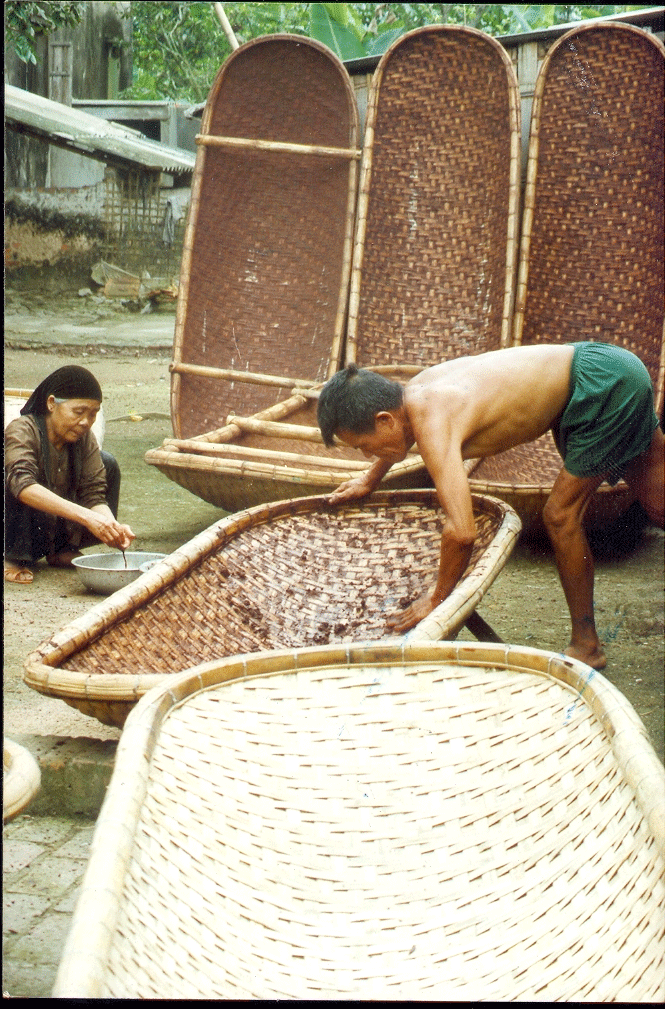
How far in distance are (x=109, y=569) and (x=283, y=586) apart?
0.69 meters

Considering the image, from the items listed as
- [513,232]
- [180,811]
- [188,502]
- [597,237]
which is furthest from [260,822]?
[597,237]

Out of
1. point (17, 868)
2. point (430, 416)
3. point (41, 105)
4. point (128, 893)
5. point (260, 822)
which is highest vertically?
point (41, 105)

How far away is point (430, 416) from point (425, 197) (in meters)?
3.08

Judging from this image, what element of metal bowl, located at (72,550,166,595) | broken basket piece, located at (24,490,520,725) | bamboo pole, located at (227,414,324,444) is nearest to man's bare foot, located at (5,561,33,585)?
metal bowl, located at (72,550,166,595)

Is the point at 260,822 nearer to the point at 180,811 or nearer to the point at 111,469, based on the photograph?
the point at 180,811

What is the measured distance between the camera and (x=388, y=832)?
1877 millimetres

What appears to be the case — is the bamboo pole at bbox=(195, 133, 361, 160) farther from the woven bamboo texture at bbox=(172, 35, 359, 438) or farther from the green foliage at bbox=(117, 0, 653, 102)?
the green foliage at bbox=(117, 0, 653, 102)

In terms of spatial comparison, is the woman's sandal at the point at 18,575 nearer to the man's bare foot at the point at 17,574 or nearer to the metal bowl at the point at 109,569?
the man's bare foot at the point at 17,574

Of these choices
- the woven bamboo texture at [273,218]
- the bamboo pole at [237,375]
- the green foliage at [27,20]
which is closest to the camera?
the bamboo pole at [237,375]

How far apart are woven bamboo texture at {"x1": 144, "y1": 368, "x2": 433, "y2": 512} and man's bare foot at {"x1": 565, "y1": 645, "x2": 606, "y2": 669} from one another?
96cm

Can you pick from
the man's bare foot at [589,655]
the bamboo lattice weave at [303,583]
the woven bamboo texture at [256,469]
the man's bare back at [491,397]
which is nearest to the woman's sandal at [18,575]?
the woven bamboo texture at [256,469]

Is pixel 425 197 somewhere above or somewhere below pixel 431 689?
above

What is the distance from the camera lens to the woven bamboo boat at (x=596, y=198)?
487 centimetres

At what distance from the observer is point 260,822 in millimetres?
1817
